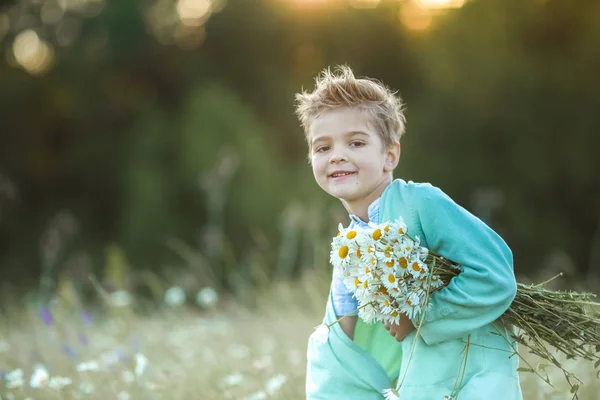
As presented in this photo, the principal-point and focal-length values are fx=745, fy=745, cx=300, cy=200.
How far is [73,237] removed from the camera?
14375 millimetres

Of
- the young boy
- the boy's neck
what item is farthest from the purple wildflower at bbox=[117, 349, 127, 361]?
the boy's neck

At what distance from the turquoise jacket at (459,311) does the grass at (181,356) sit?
1.17 meters

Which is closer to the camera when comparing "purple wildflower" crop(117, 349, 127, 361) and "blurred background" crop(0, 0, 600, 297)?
"purple wildflower" crop(117, 349, 127, 361)

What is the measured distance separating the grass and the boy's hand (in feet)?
3.56

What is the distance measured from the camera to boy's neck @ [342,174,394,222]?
250cm

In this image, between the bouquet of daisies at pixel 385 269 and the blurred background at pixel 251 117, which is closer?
the bouquet of daisies at pixel 385 269

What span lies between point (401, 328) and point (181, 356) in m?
2.53

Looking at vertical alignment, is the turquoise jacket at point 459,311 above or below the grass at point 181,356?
below

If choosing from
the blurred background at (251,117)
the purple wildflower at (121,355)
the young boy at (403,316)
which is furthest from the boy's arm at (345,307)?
the blurred background at (251,117)

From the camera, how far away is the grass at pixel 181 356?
138 inches

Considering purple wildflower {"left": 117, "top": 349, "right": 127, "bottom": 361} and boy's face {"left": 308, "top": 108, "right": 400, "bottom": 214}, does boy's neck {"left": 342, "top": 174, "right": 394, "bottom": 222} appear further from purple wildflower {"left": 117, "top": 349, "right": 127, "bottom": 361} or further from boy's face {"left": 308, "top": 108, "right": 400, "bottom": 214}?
purple wildflower {"left": 117, "top": 349, "right": 127, "bottom": 361}

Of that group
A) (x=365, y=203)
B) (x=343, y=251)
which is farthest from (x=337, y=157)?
(x=343, y=251)

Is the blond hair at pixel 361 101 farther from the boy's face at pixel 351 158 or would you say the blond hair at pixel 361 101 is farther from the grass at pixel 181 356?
the grass at pixel 181 356

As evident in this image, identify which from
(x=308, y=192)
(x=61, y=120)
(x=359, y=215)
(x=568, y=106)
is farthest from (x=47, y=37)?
(x=359, y=215)
